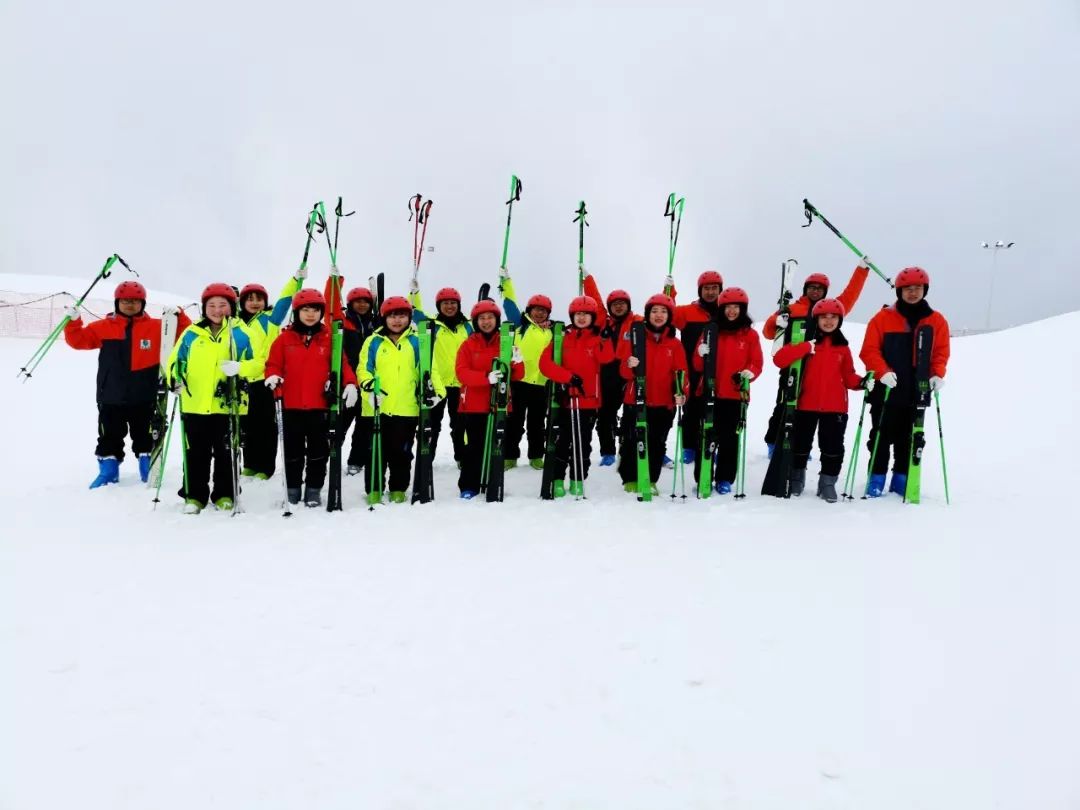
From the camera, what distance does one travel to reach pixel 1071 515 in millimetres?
5734

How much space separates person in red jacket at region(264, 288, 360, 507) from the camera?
6.23m

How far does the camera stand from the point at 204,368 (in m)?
6.00

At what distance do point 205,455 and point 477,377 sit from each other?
8.74ft

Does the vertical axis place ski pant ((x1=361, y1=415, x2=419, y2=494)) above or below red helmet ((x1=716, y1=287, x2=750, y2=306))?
below

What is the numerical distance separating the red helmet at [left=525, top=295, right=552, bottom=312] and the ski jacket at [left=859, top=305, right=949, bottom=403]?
358 cm

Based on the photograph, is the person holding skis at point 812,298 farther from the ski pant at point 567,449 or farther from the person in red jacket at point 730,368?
the ski pant at point 567,449

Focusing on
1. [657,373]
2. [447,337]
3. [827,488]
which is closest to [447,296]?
[447,337]

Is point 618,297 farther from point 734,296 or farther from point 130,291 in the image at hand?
point 130,291

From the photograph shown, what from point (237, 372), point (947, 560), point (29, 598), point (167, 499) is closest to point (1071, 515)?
point (947, 560)

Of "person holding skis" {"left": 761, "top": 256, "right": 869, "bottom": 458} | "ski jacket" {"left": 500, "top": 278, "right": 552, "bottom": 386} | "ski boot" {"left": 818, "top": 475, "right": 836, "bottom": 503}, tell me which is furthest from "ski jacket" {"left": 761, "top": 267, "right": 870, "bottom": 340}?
"ski jacket" {"left": 500, "top": 278, "right": 552, "bottom": 386}

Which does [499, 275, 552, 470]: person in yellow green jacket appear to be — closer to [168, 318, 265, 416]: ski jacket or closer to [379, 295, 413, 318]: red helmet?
[379, 295, 413, 318]: red helmet

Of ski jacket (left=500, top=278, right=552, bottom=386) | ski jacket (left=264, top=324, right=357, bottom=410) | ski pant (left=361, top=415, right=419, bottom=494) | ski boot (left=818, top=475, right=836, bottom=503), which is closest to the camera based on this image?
ski jacket (left=264, top=324, right=357, bottom=410)

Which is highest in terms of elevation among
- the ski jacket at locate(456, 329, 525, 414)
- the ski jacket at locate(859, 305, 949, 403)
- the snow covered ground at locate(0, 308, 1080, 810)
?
the ski jacket at locate(859, 305, 949, 403)

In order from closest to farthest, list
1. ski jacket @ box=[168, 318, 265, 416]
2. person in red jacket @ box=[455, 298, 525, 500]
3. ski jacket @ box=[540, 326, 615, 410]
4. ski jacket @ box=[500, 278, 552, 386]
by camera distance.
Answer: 1. ski jacket @ box=[168, 318, 265, 416]
2. person in red jacket @ box=[455, 298, 525, 500]
3. ski jacket @ box=[540, 326, 615, 410]
4. ski jacket @ box=[500, 278, 552, 386]
